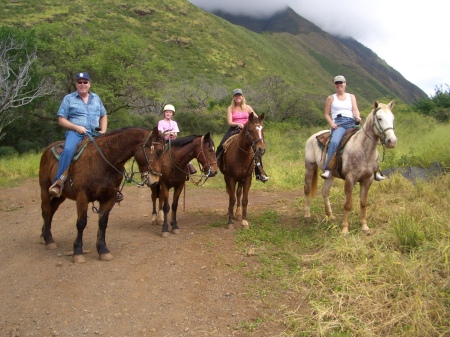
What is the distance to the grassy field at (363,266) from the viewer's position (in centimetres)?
360

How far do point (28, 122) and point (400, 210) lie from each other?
21.5 meters

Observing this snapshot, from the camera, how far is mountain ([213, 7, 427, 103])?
82.7 metres

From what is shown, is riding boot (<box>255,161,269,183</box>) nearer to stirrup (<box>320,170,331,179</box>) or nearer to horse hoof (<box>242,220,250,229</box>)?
horse hoof (<box>242,220,250,229</box>)

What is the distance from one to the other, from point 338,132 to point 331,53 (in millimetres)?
94617

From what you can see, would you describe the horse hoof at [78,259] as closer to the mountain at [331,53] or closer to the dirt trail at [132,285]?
the dirt trail at [132,285]

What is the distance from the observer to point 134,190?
1179cm

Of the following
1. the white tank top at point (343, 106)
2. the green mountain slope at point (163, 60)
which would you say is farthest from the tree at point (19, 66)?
the white tank top at point (343, 106)

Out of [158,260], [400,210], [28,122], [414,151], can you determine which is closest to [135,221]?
[158,260]

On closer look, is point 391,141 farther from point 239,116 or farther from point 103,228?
point 103,228

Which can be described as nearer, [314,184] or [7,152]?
[314,184]

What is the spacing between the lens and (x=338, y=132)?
6.63 meters

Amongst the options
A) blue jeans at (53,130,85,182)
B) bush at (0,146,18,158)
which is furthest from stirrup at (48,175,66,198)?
bush at (0,146,18,158)

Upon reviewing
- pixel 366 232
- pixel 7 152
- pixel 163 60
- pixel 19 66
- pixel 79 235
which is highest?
pixel 163 60

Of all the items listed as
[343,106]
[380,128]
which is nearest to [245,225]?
[343,106]
